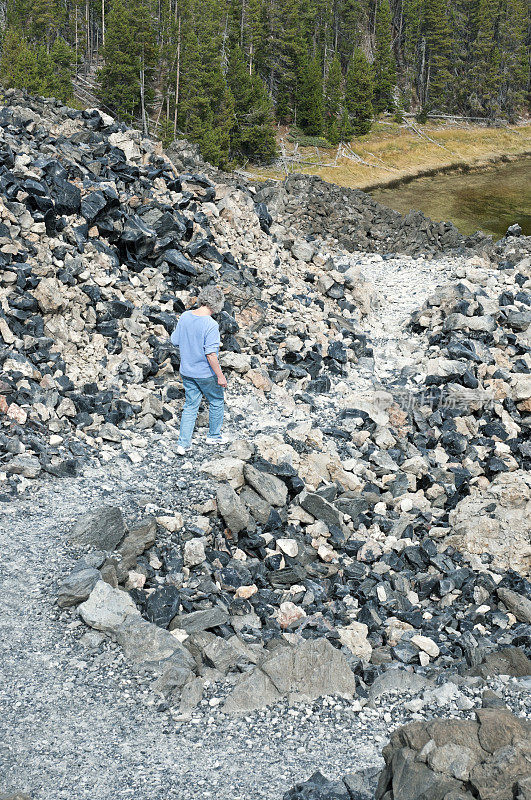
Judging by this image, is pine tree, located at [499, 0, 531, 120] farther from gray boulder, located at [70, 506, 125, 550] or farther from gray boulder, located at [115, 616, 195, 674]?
gray boulder, located at [115, 616, 195, 674]

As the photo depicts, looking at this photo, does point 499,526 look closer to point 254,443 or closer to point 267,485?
point 267,485

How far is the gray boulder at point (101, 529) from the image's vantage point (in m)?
8.61

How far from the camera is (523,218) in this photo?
1984 inches

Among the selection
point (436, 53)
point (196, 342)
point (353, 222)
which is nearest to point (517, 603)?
point (196, 342)

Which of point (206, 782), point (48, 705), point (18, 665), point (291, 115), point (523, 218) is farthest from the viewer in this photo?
point (291, 115)

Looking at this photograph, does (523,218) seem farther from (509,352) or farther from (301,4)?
(301,4)

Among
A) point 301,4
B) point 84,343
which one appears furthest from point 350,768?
point 301,4

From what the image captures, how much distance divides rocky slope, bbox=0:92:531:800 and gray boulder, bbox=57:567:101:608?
23mm

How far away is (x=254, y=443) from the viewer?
11.1 m

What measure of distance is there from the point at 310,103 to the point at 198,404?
219 ft

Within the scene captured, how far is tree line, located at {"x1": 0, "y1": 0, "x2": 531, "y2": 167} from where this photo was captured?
56875 millimetres

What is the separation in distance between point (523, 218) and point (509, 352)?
127 ft

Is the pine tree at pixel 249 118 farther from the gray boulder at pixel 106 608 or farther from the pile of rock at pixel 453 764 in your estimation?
the pile of rock at pixel 453 764

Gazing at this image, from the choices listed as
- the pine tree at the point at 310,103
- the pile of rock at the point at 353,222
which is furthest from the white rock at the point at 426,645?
the pine tree at the point at 310,103
